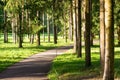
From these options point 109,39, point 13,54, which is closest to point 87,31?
point 109,39

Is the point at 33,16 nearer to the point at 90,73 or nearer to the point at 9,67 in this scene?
the point at 9,67

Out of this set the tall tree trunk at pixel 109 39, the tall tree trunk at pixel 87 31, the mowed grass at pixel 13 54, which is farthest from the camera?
the mowed grass at pixel 13 54

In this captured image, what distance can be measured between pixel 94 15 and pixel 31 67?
23.9 metres

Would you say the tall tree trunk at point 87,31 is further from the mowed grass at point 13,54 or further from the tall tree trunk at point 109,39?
the tall tree trunk at point 109,39

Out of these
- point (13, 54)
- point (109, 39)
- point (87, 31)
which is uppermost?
point (87, 31)

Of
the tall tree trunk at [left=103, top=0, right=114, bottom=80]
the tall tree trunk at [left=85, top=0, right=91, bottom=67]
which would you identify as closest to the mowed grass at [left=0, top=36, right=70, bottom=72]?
the tall tree trunk at [left=85, top=0, right=91, bottom=67]

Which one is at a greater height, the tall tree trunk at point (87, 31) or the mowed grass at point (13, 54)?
the tall tree trunk at point (87, 31)

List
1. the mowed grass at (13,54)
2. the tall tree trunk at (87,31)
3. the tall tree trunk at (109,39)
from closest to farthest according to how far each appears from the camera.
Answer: the tall tree trunk at (109,39)
the tall tree trunk at (87,31)
the mowed grass at (13,54)

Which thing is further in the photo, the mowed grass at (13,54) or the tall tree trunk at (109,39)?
the mowed grass at (13,54)

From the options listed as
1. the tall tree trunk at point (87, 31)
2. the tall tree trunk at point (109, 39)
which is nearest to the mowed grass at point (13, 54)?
the tall tree trunk at point (87, 31)

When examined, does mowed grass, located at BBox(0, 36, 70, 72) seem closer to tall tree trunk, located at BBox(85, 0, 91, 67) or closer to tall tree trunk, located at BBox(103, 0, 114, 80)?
tall tree trunk, located at BBox(85, 0, 91, 67)

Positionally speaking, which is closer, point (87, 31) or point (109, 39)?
point (109, 39)

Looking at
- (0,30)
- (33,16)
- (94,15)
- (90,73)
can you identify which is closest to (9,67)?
(90,73)

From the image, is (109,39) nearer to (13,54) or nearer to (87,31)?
(87,31)
